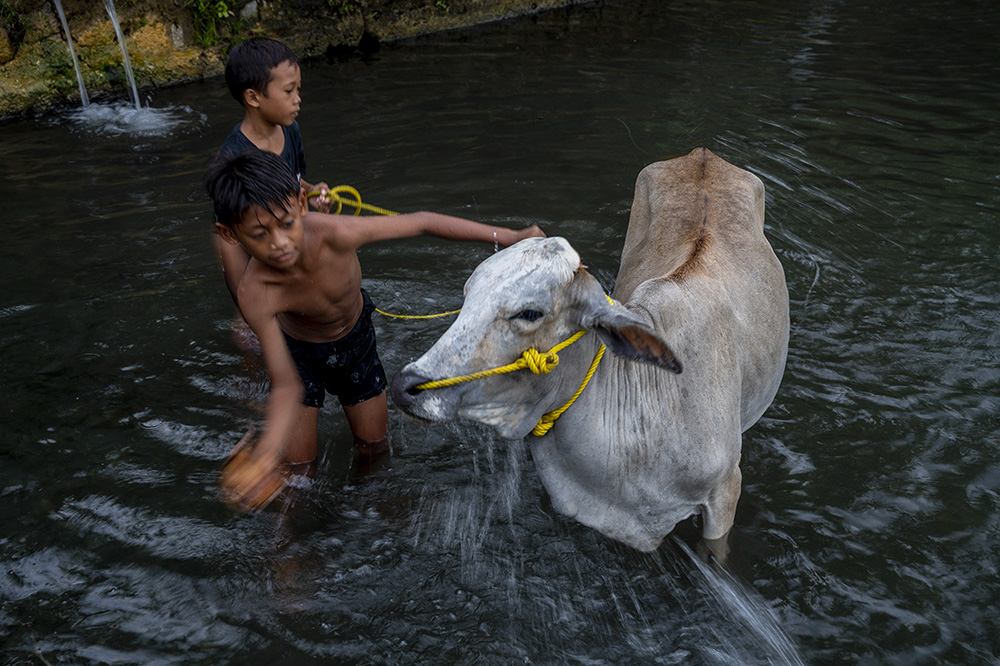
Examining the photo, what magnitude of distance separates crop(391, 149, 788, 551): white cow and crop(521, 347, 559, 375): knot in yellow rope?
30 millimetres

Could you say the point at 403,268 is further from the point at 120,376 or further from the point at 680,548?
the point at 680,548

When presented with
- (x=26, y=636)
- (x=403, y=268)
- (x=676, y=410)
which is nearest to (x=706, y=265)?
(x=676, y=410)

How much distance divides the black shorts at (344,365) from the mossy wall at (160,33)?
7.54m

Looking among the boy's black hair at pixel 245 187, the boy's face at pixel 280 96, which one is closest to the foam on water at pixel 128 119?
the boy's face at pixel 280 96

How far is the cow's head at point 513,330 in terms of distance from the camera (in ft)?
8.28

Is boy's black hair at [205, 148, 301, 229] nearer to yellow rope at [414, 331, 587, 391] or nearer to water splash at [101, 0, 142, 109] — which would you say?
yellow rope at [414, 331, 587, 391]

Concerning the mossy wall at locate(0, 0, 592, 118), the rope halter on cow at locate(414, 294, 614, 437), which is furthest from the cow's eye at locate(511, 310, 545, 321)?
the mossy wall at locate(0, 0, 592, 118)

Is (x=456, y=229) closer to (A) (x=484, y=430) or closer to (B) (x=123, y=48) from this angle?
(A) (x=484, y=430)

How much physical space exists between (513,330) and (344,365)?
1410 mm

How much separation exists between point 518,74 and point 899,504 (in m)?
7.35

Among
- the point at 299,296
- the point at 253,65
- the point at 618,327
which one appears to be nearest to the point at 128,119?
the point at 253,65

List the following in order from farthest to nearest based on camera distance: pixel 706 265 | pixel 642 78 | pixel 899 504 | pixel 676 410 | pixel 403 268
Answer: pixel 642 78 → pixel 403 268 → pixel 899 504 → pixel 706 265 → pixel 676 410

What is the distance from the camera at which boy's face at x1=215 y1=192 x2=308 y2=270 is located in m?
2.92

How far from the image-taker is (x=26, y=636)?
3262 mm
